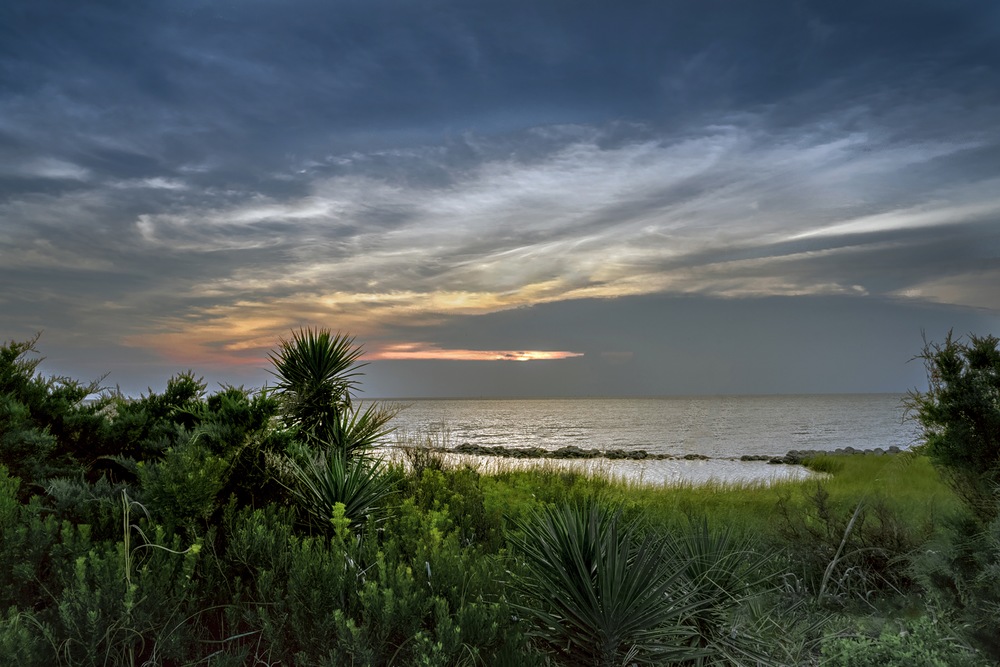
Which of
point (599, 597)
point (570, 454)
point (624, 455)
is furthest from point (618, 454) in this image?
point (599, 597)

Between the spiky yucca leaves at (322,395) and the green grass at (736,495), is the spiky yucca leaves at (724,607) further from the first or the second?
the spiky yucca leaves at (322,395)

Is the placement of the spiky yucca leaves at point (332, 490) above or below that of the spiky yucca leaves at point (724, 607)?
above

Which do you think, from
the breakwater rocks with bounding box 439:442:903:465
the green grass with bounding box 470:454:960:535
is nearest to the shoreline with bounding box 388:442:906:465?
the breakwater rocks with bounding box 439:442:903:465

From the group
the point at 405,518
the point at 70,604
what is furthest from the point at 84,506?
the point at 405,518

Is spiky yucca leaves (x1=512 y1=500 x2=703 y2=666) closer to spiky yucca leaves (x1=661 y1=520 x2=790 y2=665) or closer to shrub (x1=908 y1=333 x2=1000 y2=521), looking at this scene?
spiky yucca leaves (x1=661 y1=520 x2=790 y2=665)

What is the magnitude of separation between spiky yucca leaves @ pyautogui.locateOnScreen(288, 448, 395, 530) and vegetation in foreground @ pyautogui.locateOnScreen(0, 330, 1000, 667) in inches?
1.0

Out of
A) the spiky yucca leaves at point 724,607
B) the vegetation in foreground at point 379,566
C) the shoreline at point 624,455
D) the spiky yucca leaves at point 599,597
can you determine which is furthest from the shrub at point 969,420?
the shoreline at point 624,455

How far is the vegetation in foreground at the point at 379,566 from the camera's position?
3.27 m

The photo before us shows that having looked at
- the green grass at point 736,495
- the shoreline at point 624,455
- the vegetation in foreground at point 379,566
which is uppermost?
the vegetation in foreground at point 379,566

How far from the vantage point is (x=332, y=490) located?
5594 millimetres

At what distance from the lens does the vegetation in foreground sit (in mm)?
3268

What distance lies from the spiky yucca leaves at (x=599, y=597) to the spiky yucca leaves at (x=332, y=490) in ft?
8.32

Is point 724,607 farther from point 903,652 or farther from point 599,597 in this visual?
point 599,597

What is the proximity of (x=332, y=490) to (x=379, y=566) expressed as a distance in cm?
231
